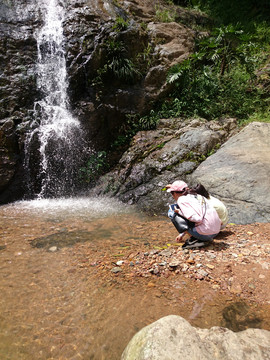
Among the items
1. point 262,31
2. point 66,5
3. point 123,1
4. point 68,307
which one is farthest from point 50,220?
point 262,31

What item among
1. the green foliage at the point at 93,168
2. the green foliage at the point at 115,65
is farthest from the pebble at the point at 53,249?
the green foliage at the point at 115,65

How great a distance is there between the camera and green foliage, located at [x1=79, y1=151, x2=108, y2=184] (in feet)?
25.0

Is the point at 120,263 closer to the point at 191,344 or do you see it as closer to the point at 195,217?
the point at 195,217

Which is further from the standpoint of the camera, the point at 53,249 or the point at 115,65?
the point at 115,65

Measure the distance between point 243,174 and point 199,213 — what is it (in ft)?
8.82

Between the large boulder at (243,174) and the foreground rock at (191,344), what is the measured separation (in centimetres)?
326

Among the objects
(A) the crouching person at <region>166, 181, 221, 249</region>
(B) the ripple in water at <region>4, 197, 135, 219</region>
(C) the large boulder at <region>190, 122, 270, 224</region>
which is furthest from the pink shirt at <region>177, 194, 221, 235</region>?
(B) the ripple in water at <region>4, 197, 135, 219</region>

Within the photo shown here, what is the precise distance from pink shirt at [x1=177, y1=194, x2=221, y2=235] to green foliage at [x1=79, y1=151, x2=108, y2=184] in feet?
15.8

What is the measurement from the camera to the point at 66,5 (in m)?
8.93

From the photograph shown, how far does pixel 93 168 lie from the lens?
25.3 feet

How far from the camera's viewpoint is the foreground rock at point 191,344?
137cm

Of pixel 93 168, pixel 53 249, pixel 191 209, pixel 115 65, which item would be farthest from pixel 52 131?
pixel 191 209

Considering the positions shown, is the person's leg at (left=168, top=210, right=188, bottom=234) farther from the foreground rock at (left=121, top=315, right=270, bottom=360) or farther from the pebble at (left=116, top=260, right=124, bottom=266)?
the foreground rock at (left=121, top=315, right=270, bottom=360)

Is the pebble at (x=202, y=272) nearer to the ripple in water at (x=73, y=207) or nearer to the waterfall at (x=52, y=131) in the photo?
the ripple in water at (x=73, y=207)
